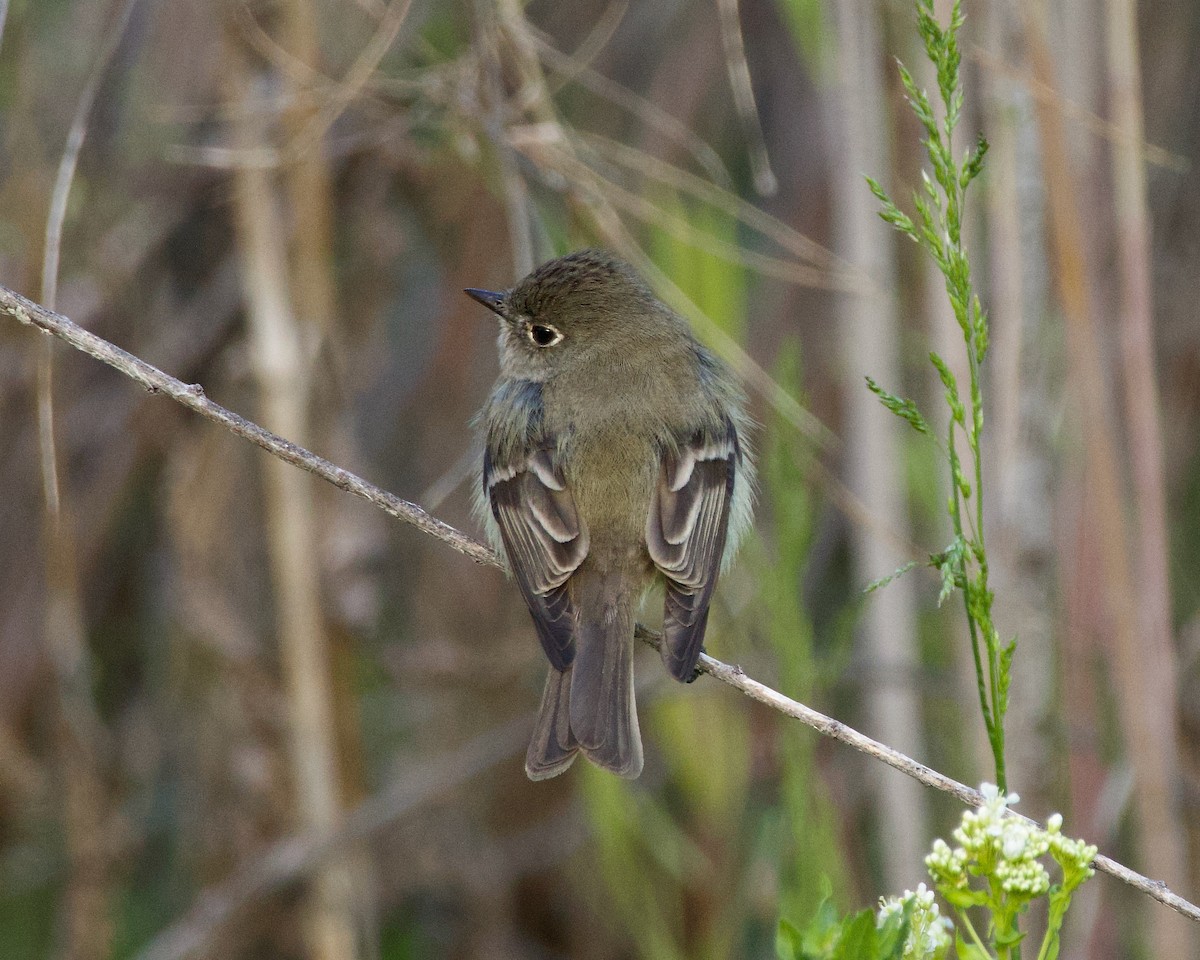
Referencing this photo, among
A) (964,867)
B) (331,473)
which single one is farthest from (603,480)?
(964,867)

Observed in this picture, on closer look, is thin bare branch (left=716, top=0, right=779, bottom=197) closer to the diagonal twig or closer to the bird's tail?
the bird's tail

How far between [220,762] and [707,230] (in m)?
2.19

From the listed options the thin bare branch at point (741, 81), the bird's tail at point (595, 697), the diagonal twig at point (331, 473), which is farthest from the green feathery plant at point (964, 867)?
the thin bare branch at point (741, 81)

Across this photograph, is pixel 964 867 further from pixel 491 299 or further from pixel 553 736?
pixel 491 299

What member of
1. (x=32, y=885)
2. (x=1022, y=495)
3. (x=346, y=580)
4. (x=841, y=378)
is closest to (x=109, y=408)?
(x=346, y=580)

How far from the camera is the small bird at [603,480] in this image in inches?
113

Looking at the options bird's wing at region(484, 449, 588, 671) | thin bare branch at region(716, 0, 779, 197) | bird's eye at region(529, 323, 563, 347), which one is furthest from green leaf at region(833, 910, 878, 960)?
bird's eye at region(529, 323, 563, 347)

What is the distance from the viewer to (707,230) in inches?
146

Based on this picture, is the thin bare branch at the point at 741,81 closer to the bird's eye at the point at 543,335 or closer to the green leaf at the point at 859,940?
the bird's eye at the point at 543,335

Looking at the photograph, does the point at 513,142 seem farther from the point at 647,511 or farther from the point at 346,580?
the point at 346,580

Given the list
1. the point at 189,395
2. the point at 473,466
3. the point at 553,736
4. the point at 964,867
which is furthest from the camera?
the point at 473,466

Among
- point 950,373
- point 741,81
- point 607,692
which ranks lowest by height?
point 950,373

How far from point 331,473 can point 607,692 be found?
80 centimetres

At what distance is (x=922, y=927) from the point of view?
143 centimetres
